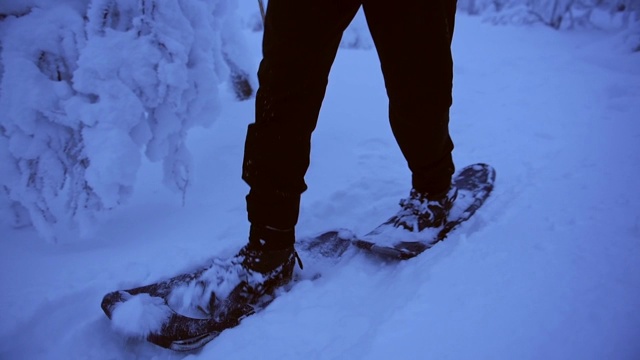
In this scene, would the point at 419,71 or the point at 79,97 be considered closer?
the point at 419,71

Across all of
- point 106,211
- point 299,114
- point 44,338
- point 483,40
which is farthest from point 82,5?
point 483,40

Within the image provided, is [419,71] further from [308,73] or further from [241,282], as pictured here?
[241,282]

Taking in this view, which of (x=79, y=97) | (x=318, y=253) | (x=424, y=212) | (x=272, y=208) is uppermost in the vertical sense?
(x=79, y=97)

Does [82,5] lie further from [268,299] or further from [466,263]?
[466,263]

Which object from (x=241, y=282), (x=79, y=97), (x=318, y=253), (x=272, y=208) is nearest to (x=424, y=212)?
(x=318, y=253)

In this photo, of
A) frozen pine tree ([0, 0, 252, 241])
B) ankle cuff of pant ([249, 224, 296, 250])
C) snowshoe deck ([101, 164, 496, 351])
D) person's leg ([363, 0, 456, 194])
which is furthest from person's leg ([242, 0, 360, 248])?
frozen pine tree ([0, 0, 252, 241])

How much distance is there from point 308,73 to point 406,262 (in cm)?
69

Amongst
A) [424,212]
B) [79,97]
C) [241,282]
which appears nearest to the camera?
[241,282]

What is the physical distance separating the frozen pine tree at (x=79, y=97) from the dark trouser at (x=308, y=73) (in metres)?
0.74

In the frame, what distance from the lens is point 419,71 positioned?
1.01m

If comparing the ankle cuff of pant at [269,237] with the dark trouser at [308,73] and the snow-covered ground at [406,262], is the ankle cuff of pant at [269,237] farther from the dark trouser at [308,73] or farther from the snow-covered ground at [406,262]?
the snow-covered ground at [406,262]

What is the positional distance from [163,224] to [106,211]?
247 millimetres

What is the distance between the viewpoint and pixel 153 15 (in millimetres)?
1439

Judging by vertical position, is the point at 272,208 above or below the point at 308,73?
below
